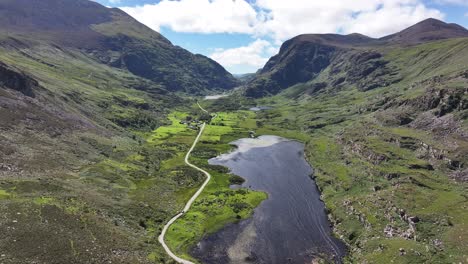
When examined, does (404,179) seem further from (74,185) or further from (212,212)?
(74,185)

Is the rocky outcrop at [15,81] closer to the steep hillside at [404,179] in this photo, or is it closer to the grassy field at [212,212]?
the grassy field at [212,212]

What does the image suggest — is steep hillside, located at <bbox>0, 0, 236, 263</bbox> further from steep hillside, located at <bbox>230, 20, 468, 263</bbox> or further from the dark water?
steep hillside, located at <bbox>230, 20, 468, 263</bbox>

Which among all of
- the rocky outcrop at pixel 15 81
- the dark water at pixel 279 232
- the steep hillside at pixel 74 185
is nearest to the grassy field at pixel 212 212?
the dark water at pixel 279 232

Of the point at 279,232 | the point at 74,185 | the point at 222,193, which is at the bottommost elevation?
the point at 279,232

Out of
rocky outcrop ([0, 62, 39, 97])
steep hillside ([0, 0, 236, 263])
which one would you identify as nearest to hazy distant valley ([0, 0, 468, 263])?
steep hillside ([0, 0, 236, 263])

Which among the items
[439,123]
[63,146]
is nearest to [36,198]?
[63,146]

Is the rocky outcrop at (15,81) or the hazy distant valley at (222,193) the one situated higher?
the rocky outcrop at (15,81)

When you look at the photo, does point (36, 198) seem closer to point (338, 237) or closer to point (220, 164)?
point (338, 237)

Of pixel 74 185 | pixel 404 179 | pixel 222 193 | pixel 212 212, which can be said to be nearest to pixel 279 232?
pixel 212 212
